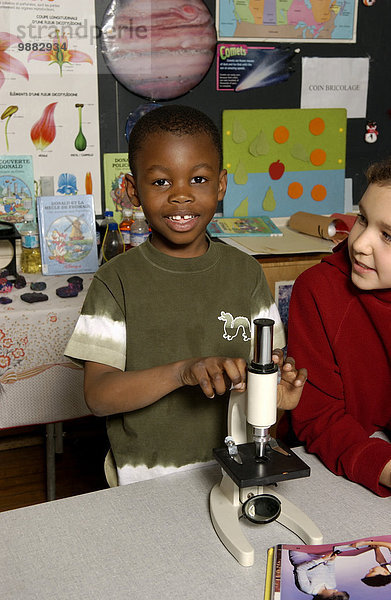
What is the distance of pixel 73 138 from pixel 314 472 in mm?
1642

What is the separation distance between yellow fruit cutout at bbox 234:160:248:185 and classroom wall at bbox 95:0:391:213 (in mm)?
175

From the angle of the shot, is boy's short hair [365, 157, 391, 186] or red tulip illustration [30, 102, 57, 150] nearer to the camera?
boy's short hair [365, 157, 391, 186]

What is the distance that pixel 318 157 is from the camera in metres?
2.57

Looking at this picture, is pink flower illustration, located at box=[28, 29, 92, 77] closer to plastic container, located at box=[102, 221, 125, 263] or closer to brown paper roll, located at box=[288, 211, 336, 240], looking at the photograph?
plastic container, located at box=[102, 221, 125, 263]

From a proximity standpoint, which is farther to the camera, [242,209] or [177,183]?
[242,209]

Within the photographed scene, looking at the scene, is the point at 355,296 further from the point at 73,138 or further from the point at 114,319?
the point at 73,138

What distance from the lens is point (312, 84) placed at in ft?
8.35

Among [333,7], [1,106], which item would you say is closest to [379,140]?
[333,7]

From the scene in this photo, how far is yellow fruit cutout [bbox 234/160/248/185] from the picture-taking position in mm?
2467

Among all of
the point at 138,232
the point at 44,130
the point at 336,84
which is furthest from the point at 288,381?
the point at 336,84

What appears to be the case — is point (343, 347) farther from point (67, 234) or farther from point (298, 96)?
point (298, 96)

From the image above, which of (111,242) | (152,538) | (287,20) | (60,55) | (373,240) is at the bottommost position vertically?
(152,538)

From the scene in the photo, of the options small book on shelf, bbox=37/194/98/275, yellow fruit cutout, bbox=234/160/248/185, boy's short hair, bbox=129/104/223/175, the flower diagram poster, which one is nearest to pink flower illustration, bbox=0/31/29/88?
the flower diagram poster

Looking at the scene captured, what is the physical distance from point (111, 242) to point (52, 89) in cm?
56
